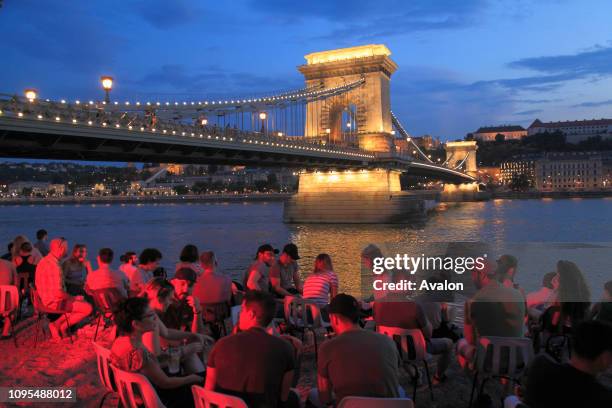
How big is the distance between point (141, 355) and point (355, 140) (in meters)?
43.1

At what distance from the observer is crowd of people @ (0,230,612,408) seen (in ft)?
8.21

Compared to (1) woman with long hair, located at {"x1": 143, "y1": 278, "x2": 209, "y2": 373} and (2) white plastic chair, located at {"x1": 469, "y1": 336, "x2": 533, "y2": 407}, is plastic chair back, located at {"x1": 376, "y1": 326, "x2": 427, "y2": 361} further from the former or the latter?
(1) woman with long hair, located at {"x1": 143, "y1": 278, "x2": 209, "y2": 373}

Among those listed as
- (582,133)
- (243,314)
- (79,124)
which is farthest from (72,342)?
(582,133)

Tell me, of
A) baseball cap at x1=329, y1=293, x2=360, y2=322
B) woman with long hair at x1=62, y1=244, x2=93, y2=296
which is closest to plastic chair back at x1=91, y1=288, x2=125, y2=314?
woman with long hair at x1=62, y1=244, x2=93, y2=296

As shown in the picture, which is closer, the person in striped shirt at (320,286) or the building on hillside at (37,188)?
the person in striped shirt at (320,286)

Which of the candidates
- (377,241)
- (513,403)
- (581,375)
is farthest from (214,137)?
(581,375)

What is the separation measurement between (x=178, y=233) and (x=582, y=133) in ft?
456

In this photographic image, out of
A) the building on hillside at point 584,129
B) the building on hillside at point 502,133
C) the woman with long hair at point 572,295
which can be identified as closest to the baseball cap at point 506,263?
the woman with long hair at point 572,295

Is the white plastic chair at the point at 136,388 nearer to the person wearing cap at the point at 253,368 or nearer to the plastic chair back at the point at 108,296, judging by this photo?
the person wearing cap at the point at 253,368

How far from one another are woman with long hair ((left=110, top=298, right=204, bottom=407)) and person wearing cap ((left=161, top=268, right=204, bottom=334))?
86cm

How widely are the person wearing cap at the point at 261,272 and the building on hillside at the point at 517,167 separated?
119 metres

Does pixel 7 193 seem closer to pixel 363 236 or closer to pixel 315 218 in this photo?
pixel 315 218

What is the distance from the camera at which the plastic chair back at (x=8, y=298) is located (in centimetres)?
566

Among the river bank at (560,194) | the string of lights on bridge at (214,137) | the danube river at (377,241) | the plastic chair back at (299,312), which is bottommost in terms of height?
the danube river at (377,241)
